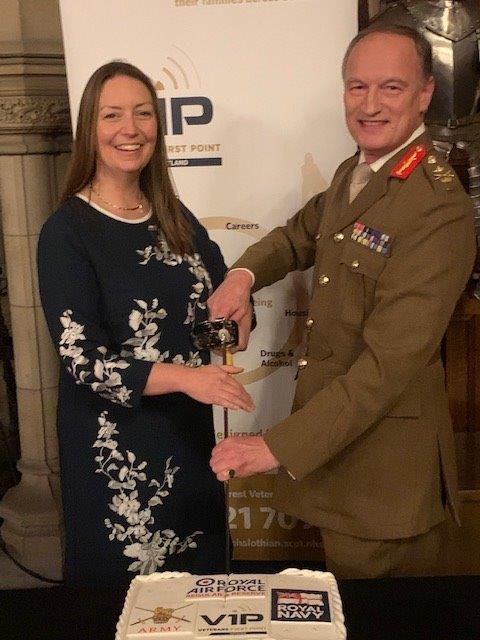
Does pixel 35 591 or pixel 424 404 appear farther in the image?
pixel 424 404

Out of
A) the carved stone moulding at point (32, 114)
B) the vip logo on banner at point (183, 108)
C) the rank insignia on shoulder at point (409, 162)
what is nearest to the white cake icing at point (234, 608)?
the rank insignia on shoulder at point (409, 162)

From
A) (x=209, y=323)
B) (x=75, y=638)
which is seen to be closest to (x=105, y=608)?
(x=75, y=638)

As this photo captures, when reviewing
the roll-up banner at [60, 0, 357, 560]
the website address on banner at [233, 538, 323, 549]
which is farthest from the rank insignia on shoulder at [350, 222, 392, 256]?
the website address on banner at [233, 538, 323, 549]

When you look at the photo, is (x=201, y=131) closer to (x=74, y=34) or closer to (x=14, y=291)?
(x=74, y=34)

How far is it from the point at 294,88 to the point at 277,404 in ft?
2.92

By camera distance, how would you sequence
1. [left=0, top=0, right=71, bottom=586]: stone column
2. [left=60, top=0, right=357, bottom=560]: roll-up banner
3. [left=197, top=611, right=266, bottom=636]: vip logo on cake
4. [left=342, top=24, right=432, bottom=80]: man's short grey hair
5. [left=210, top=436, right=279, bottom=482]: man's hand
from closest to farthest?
1. [left=197, top=611, right=266, bottom=636]: vip logo on cake
2. [left=210, top=436, right=279, bottom=482]: man's hand
3. [left=342, top=24, right=432, bottom=80]: man's short grey hair
4. [left=60, top=0, right=357, bottom=560]: roll-up banner
5. [left=0, top=0, right=71, bottom=586]: stone column

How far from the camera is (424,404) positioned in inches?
54.4

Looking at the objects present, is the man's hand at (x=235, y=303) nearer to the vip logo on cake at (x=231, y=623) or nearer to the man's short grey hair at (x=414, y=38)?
the man's short grey hair at (x=414, y=38)

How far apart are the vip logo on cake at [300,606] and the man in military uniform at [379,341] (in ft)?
0.83

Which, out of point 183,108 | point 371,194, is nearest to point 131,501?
point 371,194

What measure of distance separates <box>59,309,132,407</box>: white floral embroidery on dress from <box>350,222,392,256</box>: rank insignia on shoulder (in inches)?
18.3

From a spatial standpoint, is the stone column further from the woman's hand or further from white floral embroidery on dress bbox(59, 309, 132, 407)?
the woman's hand

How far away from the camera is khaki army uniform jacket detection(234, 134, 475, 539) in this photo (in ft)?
4.11

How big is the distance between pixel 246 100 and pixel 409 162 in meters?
0.87
